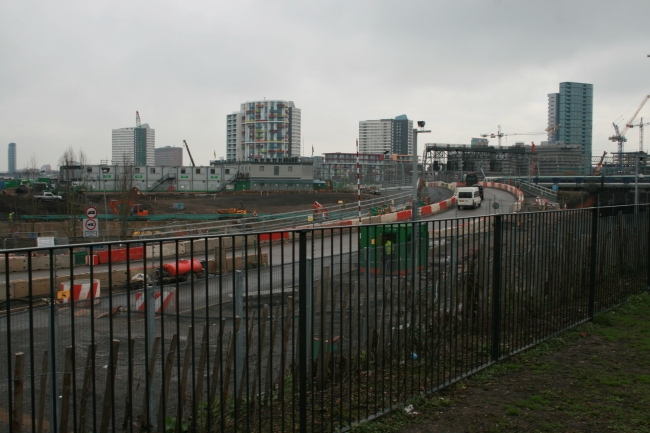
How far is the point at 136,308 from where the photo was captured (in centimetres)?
352

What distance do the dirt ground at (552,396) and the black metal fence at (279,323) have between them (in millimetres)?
204

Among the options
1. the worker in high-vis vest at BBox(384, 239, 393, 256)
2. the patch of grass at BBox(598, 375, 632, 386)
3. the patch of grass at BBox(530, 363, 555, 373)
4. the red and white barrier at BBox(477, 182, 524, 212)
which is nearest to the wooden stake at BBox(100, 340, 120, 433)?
the worker in high-vis vest at BBox(384, 239, 393, 256)

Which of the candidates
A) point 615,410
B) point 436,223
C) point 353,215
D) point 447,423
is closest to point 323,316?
point 447,423

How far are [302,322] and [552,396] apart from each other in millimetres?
2799

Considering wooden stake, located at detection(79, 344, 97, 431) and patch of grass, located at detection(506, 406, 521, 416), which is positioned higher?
wooden stake, located at detection(79, 344, 97, 431)

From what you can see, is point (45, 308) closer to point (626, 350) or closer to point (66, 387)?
point (66, 387)

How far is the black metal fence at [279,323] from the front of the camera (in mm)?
3271

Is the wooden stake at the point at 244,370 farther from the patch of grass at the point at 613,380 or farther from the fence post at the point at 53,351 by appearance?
the patch of grass at the point at 613,380

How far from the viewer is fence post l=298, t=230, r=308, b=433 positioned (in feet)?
13.6

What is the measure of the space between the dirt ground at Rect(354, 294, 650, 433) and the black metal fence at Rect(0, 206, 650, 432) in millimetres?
204

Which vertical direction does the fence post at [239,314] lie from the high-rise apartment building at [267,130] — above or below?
below

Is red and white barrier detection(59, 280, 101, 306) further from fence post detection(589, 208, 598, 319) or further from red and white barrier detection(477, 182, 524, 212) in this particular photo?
red and white barrier detection(477, 182, 524, 212)

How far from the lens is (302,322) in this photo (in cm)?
417

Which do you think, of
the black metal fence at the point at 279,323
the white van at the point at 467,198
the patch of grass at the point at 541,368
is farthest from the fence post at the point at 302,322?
the white van at the point at 467,198
